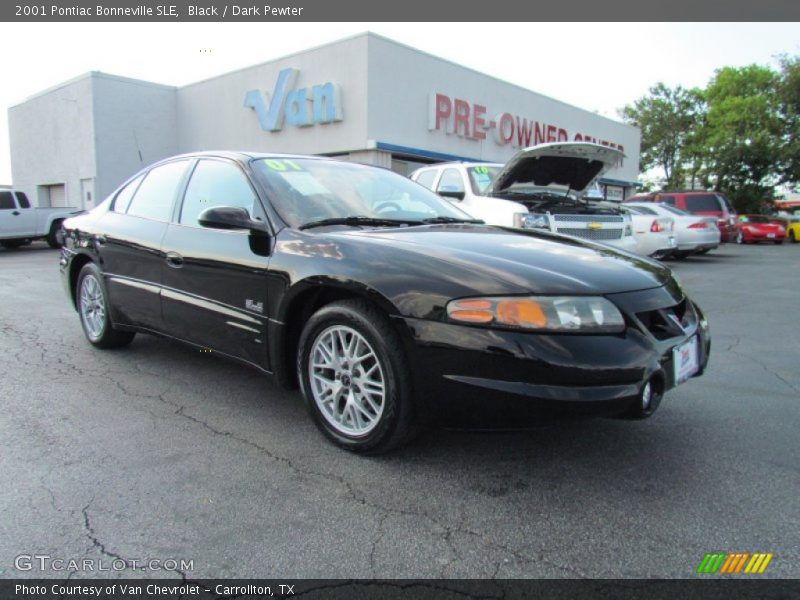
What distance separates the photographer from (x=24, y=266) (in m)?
11.8

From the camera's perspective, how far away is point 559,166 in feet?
25.8

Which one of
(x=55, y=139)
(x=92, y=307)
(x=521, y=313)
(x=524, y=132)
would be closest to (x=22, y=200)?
(x=55, y=139)

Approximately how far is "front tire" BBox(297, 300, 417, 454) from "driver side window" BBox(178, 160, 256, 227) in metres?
0.94

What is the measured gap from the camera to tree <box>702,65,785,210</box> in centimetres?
3338

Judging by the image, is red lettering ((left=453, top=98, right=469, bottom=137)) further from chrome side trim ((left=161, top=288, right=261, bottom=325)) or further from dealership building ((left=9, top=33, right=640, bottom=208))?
chrome side trim ((left=161, top=288, right=261, bottom=325))

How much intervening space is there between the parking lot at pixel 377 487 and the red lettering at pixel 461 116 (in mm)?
16853

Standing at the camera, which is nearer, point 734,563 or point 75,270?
point 734,563

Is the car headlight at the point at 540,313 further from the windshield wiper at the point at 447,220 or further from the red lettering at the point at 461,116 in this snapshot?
the red lettering at the point at 461,116

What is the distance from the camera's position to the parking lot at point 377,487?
202cm

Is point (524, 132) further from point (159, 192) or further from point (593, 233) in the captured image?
point (159, 192)

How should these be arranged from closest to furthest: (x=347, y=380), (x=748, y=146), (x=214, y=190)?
(x=347, y=380) → (x=214, y=190) → (x=748, y=146)

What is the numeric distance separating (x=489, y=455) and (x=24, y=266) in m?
12.1

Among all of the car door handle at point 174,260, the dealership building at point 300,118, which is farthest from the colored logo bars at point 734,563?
the dealership building at point 300,118

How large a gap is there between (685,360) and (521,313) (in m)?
0.91
